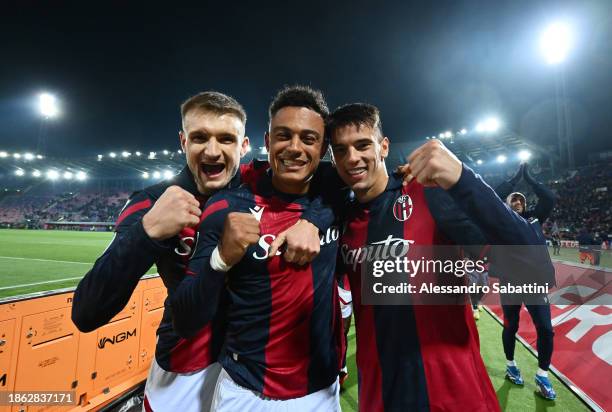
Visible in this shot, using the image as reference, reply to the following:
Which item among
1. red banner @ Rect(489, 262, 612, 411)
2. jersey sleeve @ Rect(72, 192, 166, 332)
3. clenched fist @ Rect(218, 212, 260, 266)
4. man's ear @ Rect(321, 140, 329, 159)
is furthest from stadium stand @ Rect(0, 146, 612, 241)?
jersey sleeve @ Rect(72, 192, 166, 332)

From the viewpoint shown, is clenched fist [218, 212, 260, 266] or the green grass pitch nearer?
clenched fist [218, 212, 260, 266]

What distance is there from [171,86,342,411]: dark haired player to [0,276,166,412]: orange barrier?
2370 mm

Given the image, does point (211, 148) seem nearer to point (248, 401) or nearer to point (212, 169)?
point (212, 169)

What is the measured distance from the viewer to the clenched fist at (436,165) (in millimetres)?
1357

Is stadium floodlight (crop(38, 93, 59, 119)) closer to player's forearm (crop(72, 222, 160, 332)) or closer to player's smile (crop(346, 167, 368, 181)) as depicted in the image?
player's forearm (crop(72, 222, 160, 332))

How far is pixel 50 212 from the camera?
44969 mm

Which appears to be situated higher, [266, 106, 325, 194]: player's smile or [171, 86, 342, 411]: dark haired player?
[266, 106, 325, 194]: player's smile

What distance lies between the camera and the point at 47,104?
34.8 metres

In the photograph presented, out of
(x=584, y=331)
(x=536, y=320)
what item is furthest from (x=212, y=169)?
(x=584, y=331)

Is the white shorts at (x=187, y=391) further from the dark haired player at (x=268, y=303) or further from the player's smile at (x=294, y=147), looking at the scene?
the player's smile at (x=294, y=147)

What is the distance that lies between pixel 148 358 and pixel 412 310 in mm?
3911

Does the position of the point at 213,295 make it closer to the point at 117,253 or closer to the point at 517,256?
the point at 117,253

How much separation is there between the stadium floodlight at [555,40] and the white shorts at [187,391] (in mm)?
24967

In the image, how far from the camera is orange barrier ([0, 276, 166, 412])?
2785 millimetres
